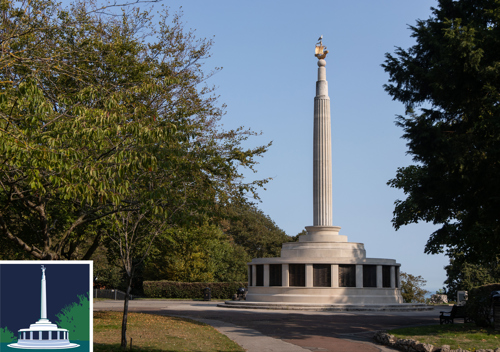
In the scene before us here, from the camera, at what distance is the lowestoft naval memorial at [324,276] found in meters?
36.7

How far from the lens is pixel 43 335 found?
23.3ft

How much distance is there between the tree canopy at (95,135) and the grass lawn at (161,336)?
3.43 metres

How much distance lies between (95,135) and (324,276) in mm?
27964

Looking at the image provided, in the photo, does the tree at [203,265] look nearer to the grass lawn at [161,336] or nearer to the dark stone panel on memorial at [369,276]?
the dark stone panel on memorial at [369,276]

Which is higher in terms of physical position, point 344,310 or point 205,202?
point 205,202

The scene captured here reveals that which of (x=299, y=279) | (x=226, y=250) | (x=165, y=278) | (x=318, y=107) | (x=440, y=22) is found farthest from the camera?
(x=226, y=250)

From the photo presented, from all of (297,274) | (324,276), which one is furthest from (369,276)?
(297,274)

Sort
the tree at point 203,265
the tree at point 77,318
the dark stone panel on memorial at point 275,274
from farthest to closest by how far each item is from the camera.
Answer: the tree at point 203,265 < the dark stone panel on memorial at point 275,274 < the tree at point 77,318

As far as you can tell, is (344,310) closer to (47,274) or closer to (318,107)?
(318,107)

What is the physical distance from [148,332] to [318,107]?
1131 inches

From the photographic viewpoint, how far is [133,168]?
1212 centimetres

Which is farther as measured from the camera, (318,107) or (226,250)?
(226,250)

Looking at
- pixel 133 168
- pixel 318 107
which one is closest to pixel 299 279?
pixel 318 107

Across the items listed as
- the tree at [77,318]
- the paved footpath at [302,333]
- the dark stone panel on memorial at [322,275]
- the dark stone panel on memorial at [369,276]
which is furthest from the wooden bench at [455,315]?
the tree at [77,318]
